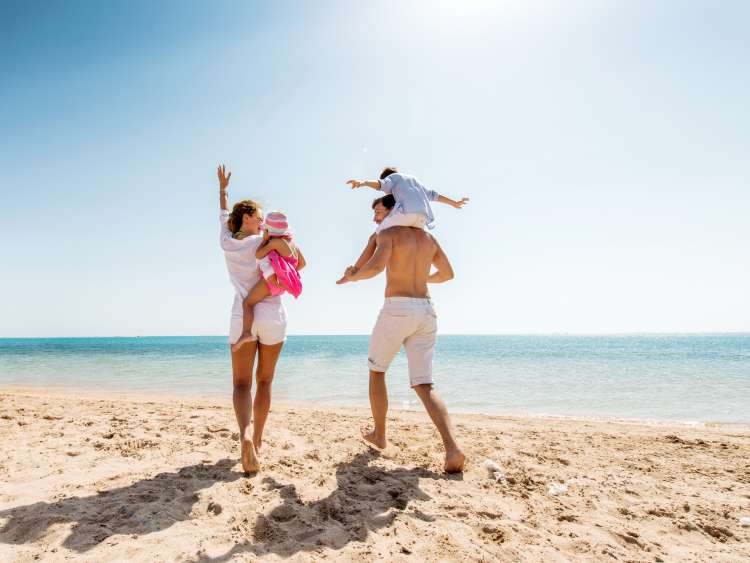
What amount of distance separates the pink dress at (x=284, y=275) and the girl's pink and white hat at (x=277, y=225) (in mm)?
155

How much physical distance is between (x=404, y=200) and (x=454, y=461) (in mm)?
2236

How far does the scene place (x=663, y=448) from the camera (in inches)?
178

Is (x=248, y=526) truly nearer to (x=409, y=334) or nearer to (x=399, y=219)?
(x=409, y=334)

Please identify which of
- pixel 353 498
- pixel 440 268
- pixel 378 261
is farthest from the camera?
pixel 440 268

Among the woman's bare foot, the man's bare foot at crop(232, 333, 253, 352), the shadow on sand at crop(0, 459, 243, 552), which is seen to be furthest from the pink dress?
the shadow on sand at crop(0, 459, 243, 552)

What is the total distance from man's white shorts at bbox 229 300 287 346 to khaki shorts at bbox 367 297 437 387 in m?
0.82

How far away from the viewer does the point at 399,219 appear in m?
3.71

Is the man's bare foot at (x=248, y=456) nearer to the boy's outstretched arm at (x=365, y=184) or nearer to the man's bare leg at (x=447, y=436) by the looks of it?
the man's bare leg at (x=447, y=436)

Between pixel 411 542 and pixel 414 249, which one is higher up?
pixel 414 249

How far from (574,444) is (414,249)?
9.50ft

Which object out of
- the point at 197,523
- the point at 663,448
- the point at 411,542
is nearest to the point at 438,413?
the point at 411,542

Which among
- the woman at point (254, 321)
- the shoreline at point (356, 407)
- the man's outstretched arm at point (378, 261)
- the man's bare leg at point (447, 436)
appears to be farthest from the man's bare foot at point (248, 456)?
the shoreline at point (356, 407)

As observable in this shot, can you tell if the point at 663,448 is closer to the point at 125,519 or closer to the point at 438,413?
the point at 438,413

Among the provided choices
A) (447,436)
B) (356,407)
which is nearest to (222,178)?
(447,436)
